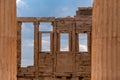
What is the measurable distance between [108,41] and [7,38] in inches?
73.2

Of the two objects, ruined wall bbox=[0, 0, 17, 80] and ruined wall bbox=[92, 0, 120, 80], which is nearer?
ruined wall bbox=[92, 0, 120, 80]

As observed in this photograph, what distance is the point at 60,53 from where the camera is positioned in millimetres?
38031

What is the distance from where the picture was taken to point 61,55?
1496 inches

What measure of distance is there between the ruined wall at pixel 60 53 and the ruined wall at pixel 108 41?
29959 mm

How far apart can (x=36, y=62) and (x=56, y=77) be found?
238 centimetres

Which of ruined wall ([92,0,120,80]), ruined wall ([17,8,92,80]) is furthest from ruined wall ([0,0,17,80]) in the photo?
ruined wall ([17,8,92,80])

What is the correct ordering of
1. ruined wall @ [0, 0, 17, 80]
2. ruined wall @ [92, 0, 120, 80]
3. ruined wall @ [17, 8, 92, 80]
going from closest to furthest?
ruined wall @ [92, 0, 120, 80]
ruined wall @ [0, 0, 17, 80]
ruined wall @ [17, 8, 92, 80]

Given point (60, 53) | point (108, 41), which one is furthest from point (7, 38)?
point (60, 53)

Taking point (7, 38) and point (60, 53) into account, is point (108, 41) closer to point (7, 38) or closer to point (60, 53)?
point (7, 38)

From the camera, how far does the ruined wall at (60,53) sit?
123 ft

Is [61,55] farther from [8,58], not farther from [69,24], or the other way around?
[8,58]

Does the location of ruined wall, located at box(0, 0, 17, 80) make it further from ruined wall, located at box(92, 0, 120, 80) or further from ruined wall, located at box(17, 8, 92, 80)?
ruined wall, located at box(17, 8, 92, 80)

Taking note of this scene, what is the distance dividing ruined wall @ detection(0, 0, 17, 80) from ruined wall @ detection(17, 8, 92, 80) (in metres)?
29.9

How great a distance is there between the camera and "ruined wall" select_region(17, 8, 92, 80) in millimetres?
37500
